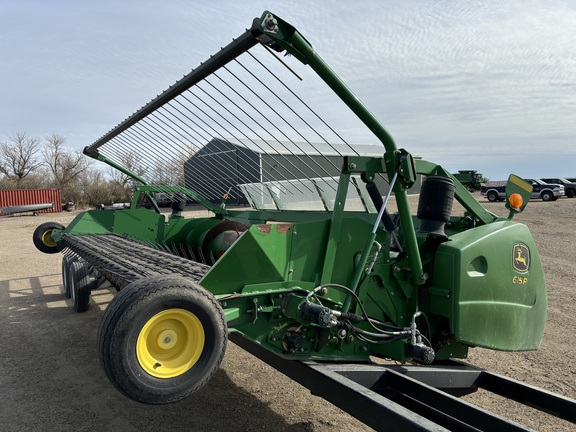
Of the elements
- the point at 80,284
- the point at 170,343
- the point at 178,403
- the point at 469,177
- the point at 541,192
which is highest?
the point at 469,177

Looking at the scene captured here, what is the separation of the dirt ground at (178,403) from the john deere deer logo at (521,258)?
122 cm

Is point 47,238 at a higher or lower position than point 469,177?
lower

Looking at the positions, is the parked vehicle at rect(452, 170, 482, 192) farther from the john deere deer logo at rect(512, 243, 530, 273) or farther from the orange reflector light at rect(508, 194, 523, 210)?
the john deere deer logo at rect(512, 243, 530, 273)

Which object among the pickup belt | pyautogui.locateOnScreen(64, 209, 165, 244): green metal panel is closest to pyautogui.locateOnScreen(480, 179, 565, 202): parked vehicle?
pyautogui.locateOnScreen(64, 209, 165, 244): green metal panel

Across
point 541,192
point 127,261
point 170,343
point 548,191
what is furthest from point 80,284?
point 541,192

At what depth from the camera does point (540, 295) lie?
Answer: 3.28 m

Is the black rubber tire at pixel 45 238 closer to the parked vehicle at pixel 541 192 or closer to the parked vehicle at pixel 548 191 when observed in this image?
the parked vehicle at pixel 541 192

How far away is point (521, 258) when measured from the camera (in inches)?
124

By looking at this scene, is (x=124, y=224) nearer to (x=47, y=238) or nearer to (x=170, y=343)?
(x=47, y=238)

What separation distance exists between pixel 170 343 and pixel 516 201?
2666mm

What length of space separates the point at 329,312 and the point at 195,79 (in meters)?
2.07

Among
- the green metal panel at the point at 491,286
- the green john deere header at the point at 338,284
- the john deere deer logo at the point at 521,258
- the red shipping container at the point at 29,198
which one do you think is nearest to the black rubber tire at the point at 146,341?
the green john deere header at the point at 338,284

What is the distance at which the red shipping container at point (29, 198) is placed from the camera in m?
32.8

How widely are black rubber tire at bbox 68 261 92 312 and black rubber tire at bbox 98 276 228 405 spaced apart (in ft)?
14.2
